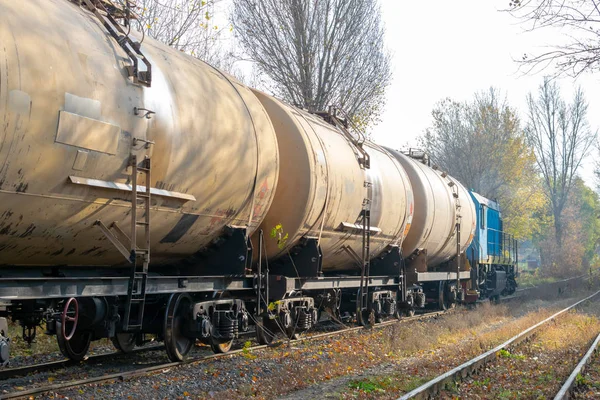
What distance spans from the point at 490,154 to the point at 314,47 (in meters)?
24.8

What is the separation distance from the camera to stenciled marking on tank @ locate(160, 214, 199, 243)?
8.22m

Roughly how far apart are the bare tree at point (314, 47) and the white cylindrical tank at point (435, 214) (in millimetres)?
6453

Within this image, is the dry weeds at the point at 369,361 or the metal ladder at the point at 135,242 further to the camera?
the dry weeds at the point at 369,361

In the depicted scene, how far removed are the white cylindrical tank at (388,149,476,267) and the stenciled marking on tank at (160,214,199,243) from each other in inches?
352

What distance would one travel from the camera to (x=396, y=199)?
14.5 metres

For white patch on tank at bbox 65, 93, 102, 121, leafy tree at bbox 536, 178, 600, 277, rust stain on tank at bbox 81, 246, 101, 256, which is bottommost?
rust stain on tank at bbox 81, 246, 101, 256

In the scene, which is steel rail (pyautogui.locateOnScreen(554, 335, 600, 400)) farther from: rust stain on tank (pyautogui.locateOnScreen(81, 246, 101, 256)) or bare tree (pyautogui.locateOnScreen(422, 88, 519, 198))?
bare tree (pyautogui.locateOnScreen(422, 88, 519, 198))

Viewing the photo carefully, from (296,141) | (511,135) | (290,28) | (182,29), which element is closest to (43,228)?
(296,141)

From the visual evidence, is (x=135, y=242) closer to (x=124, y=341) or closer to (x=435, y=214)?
(x=124, y=341)

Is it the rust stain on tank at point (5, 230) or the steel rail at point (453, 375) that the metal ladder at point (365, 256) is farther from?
the rust stain on tank at point (5, 230)

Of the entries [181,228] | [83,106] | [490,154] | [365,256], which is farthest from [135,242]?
[490,154]

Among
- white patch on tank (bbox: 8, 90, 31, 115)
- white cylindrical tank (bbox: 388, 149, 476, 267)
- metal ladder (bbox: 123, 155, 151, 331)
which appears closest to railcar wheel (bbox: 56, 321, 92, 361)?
metal ladder (bbox: 123, 155, 151, 331)

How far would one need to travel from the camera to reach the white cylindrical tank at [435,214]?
54.0 ft

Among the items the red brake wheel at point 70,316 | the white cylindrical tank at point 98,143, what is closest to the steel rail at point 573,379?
the white cylindrical tank at point 98,143
